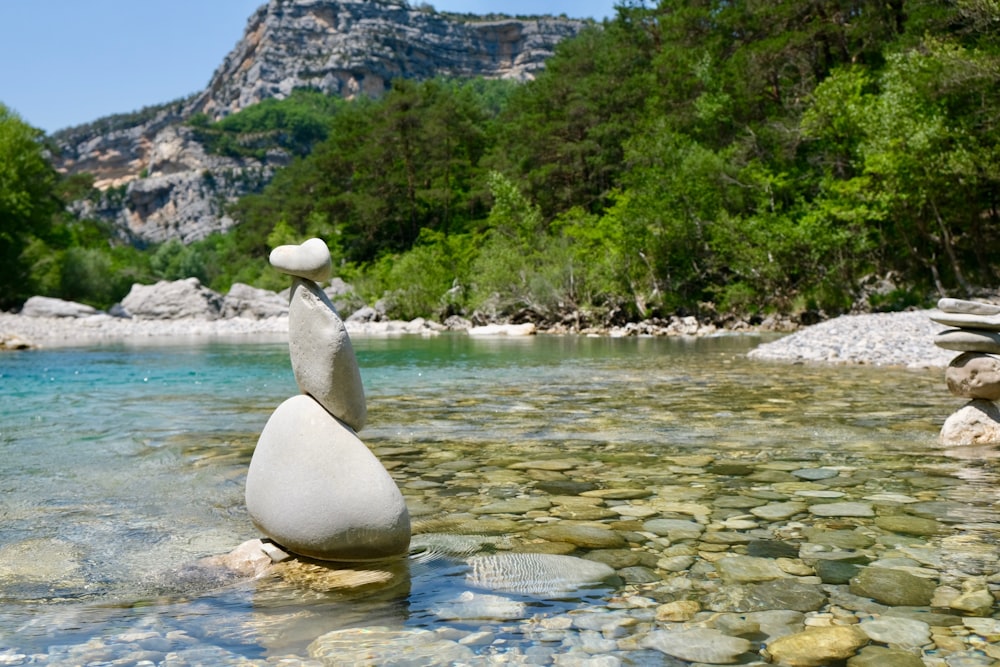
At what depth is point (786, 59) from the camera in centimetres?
3344

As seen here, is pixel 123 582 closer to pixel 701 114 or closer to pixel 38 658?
pixel 38 658

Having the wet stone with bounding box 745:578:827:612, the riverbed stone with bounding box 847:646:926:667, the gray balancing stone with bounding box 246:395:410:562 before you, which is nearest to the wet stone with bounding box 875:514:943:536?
the wet stone with bounding box 745:578:827:612

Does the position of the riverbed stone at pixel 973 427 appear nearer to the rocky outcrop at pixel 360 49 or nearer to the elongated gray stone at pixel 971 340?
the elongated gray stone at pixel 971 340

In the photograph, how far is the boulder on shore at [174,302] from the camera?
164 ft

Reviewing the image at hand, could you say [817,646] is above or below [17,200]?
below

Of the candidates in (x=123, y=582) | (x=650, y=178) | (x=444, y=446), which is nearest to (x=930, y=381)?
(x=444, y=446)

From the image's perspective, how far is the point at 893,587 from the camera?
3.41 m

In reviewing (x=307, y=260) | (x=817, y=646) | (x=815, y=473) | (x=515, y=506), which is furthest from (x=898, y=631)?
(x=307, y=260)

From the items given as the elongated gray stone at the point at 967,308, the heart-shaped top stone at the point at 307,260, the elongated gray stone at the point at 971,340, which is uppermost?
the heart-shaped top stone at the point at 307,260

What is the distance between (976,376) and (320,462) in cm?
593

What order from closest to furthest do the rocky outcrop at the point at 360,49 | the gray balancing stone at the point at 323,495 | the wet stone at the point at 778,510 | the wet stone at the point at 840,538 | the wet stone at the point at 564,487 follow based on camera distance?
the gray balancing stone at the point at 323,495 < the wet stone at the point at 840,538 < the wet stone at the point at 778,510 < the wet stone at the point at 564,487 < the rocky outcrop at the point at 360,49

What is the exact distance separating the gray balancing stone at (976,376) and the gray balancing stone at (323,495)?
214 inches

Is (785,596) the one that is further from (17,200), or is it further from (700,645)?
(17,200)

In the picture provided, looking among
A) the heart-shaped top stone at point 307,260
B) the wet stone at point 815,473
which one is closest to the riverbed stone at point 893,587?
the wet stone at point 815,473
